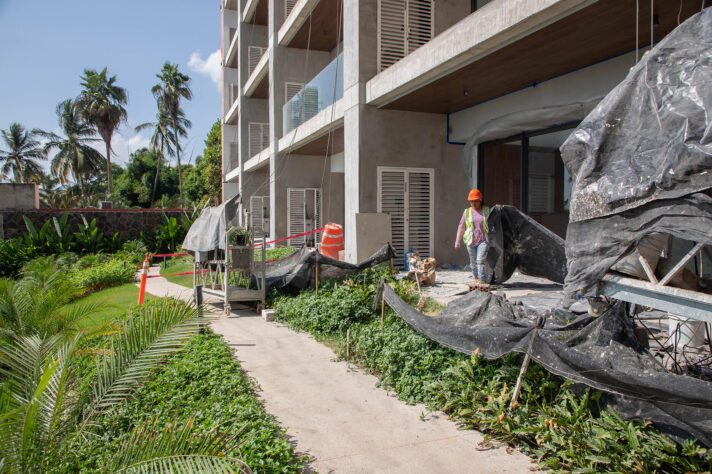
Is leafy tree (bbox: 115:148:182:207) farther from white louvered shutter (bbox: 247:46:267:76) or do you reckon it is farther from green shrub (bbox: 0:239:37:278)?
green shrub (bbox: 0:239:37:278)

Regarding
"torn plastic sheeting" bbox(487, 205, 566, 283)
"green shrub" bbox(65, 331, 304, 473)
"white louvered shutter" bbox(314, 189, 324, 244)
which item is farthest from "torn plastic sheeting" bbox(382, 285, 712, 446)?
"white louvered shutter" bbox(314, 189, 324, 244)

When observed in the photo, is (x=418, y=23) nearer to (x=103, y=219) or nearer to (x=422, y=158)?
(x=422, y=158)

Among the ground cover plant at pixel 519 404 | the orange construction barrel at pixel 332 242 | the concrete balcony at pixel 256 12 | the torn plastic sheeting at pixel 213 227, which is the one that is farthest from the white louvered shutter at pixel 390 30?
the concrete balcony at pixel 256 12

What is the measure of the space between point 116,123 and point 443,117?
134 ft

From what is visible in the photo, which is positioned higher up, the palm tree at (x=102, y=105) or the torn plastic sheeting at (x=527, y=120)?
the palm tree at (x=102, y=105)

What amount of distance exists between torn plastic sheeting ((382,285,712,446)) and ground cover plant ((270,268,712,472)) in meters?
0.13

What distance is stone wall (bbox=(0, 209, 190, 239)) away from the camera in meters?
19.4

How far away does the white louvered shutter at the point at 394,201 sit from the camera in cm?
1175

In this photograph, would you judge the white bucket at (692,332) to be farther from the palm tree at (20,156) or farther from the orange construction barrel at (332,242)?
the palm tree at (20,156)

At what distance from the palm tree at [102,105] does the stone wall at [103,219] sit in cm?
2278

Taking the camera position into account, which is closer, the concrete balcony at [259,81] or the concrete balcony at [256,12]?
the concrete balcony at [259,81]

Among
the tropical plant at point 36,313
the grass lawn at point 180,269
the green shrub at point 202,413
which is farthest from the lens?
the grass lawn at point 180,269

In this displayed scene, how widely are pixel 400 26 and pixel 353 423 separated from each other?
9903 millimetres

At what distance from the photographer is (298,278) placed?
9.32 m
